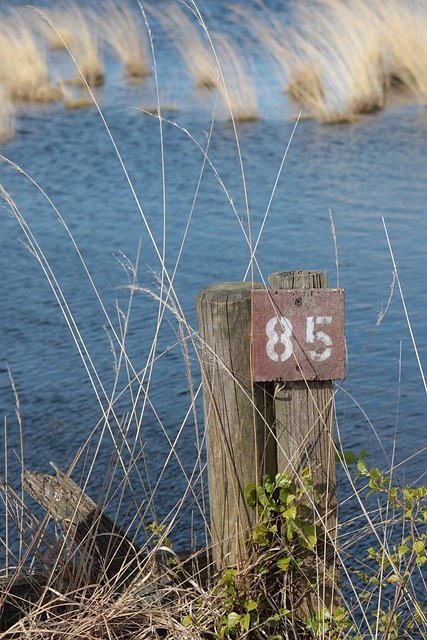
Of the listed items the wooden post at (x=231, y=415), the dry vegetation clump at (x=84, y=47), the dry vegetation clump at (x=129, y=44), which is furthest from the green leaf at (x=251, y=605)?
the dry vegetation clump at (x=129, y=44)

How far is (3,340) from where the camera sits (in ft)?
18.4

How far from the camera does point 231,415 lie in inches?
97.0

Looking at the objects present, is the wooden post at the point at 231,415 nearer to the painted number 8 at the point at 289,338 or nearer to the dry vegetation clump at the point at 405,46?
the painted number 8 at the point at 289,338

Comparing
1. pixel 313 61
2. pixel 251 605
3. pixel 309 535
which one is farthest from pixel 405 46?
pixel 251 605

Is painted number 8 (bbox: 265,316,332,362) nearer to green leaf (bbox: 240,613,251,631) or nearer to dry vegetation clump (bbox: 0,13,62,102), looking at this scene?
green leaf (bbox: 240,613,251,631)

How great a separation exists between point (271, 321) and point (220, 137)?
26.4ft

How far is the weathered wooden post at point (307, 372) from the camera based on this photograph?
91.4 inches

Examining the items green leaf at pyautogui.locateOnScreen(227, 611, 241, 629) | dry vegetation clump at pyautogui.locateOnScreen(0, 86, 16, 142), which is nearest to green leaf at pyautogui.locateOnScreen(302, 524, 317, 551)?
green leaf at pyautogui.locateOnScreen(227, 611, 241, 629)

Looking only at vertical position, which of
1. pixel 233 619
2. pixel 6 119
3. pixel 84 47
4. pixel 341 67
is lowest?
pixel 233 619

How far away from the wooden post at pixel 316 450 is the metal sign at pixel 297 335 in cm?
5

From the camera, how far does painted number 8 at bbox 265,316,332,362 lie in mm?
2336

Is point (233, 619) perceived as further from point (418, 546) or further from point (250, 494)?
point (418, 546)

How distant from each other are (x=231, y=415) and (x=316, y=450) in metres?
0.23

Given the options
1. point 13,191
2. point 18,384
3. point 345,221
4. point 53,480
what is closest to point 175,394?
point 18,384
